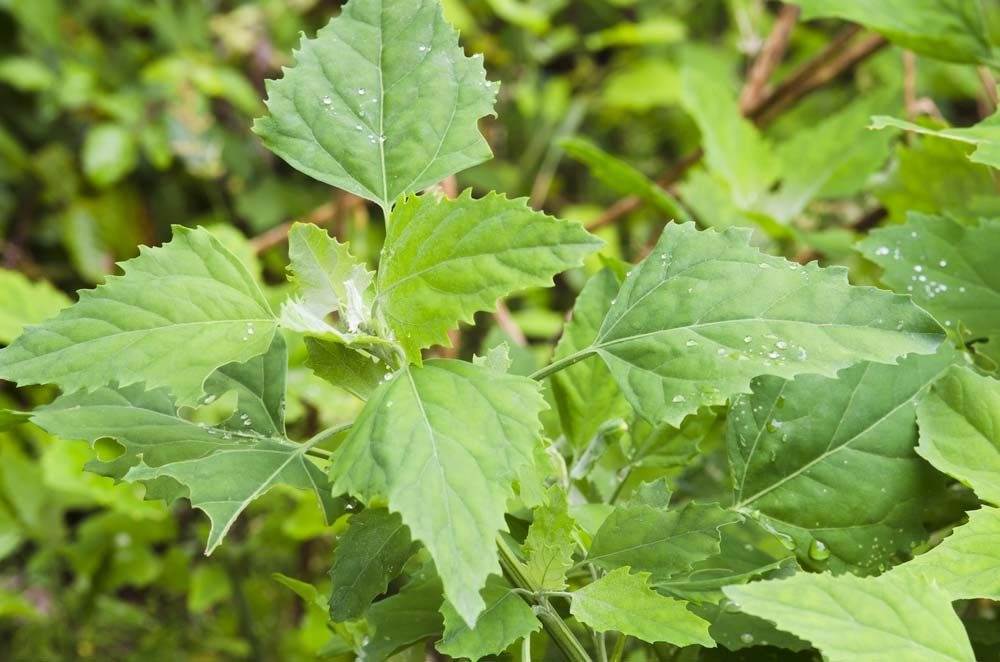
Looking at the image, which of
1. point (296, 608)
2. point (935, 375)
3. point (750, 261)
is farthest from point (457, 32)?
point (296, 608)

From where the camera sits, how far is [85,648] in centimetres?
118

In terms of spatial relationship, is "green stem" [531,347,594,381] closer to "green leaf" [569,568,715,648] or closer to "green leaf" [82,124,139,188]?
"green leaf" [569,568,715,648]

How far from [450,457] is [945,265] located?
38 cm

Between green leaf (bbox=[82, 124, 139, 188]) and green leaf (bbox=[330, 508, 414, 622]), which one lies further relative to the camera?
green leaf (bbox=[82, 124, 139, 188])

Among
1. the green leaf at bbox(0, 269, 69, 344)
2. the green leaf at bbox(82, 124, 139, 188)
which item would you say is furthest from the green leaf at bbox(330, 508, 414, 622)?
the green leaf at bbox(82, 124, 139, 188)

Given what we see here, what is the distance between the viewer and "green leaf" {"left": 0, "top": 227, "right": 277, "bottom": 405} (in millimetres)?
433

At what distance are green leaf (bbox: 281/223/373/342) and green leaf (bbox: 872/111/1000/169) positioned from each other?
1.00 ft

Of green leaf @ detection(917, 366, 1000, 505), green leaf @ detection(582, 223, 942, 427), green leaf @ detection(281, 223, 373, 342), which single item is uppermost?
green leaf @ detection(281, 223, 373, 342)

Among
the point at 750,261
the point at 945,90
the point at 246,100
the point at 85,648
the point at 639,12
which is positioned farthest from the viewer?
the point at 639,12

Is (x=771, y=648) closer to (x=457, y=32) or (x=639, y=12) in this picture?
(x=457, y=32)

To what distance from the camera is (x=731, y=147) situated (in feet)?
3.15

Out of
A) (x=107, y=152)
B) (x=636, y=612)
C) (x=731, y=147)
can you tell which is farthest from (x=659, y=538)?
(x=107, y=152)

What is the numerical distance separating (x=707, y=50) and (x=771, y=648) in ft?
5.98

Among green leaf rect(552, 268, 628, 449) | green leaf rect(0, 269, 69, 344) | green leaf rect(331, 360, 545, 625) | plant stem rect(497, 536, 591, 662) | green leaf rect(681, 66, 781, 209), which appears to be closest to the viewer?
green leaf rect(331, 360, 545, 625)
